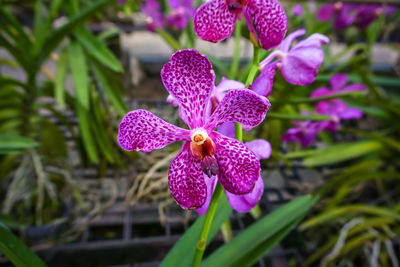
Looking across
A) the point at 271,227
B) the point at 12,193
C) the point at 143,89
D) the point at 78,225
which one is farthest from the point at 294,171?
the point at 143,89

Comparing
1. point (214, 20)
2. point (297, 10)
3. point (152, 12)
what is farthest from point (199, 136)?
point (297, 10)

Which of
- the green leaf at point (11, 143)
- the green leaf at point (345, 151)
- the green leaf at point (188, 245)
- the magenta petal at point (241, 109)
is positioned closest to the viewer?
the magenta petal at point (241, 109)

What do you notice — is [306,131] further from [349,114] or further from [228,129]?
[228,129]

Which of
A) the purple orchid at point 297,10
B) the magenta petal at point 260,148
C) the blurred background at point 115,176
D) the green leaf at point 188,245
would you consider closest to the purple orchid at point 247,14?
the magenta petal at point 260,148

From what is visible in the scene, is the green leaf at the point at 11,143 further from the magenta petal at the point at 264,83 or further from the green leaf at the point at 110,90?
the magenta petal at the point at 264,83

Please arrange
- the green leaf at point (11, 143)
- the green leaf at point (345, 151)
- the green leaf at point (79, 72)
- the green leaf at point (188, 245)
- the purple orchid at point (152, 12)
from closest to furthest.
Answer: the green leaf at point (188, 245) → the green leaf at point (11, 143) → the green leaf at point (79, 72) → the green leaf at point (345, 151) → the purple orchid at point (152, 12)

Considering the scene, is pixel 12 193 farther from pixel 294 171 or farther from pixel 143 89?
pixel 143 89

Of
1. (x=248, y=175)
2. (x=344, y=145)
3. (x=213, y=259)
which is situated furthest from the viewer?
(x=344, y=145)
